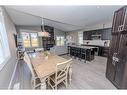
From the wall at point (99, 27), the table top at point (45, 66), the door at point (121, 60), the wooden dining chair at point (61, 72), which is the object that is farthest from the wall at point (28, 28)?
the door at point (121, 60)

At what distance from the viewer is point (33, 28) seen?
20.9 ft

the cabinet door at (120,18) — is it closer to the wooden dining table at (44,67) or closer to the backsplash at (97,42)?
the wooden dining table at (44,67)

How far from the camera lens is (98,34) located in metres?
5.74

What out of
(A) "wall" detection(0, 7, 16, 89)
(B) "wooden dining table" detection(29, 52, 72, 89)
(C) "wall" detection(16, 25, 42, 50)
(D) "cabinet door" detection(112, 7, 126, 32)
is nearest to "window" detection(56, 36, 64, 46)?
(C) "wall" detection(16, 25, 42, 50)

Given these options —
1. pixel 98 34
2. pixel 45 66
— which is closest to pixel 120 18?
pixel 45 66

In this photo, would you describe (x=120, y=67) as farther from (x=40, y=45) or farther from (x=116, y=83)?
(x=40, y=45)

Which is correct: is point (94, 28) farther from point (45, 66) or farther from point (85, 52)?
point (45, 66)

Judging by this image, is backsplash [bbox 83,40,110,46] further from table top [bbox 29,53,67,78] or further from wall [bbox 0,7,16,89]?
wall [bbox 0,7,16,89]

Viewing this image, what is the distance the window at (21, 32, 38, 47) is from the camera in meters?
6.14

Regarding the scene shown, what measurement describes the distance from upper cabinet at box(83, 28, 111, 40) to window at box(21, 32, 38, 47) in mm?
4720

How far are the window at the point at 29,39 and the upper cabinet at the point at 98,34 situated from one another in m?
4.72

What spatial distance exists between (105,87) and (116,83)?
1.05ft

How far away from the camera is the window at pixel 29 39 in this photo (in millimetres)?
6138
